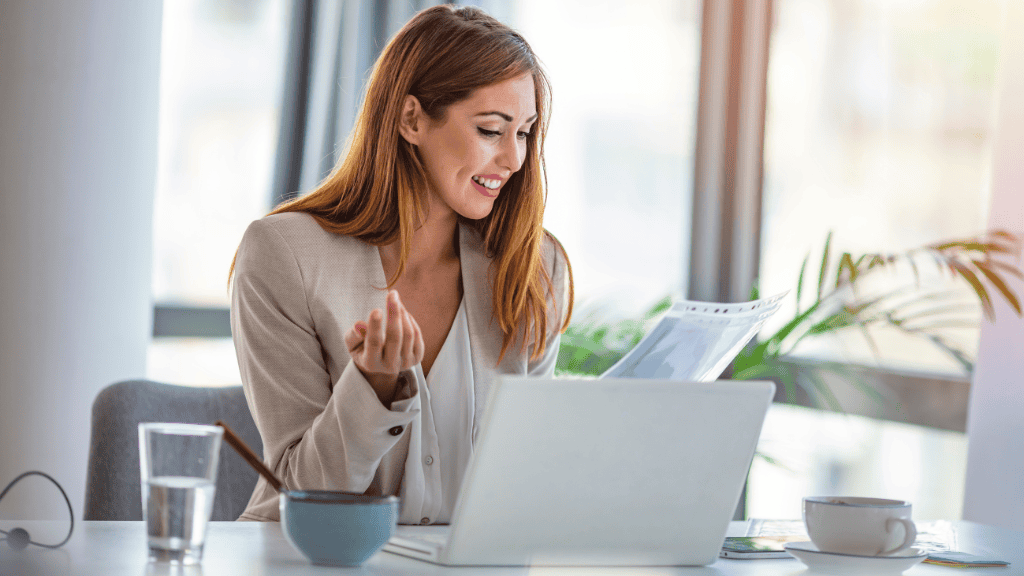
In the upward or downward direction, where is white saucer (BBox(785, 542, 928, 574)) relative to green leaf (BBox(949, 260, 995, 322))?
downward

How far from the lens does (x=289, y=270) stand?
138cm

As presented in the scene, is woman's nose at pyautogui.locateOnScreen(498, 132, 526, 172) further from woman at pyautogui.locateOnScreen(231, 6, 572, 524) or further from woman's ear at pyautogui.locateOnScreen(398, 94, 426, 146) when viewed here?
woman's ear at pyautogui.locateOnScreen(398, 94, 426, 146)

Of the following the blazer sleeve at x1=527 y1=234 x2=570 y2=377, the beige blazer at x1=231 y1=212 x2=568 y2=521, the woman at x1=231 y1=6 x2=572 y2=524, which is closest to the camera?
the beige blazer at x1=231 y1=212 x2=568 y2=521

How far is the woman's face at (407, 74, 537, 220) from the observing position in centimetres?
147

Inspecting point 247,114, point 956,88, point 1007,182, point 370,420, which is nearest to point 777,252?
point 956,88

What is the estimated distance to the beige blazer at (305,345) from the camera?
1226 mm

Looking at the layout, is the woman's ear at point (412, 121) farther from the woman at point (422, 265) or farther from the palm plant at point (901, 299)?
the palm plant at point (901, 299)

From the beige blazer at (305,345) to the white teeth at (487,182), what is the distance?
177 mm

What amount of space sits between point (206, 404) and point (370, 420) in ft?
1.82

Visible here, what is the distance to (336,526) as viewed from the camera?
0.81m

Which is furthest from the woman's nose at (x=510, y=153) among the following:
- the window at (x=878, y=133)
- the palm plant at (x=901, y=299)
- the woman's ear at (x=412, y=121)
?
the window at (x=878, y=133)

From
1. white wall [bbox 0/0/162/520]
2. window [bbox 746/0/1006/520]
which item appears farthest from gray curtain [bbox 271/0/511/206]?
window [bbox 746/0/1006/520]

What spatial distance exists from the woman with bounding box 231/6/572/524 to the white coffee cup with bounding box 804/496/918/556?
56cm

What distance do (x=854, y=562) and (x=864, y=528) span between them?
0.12 ft
